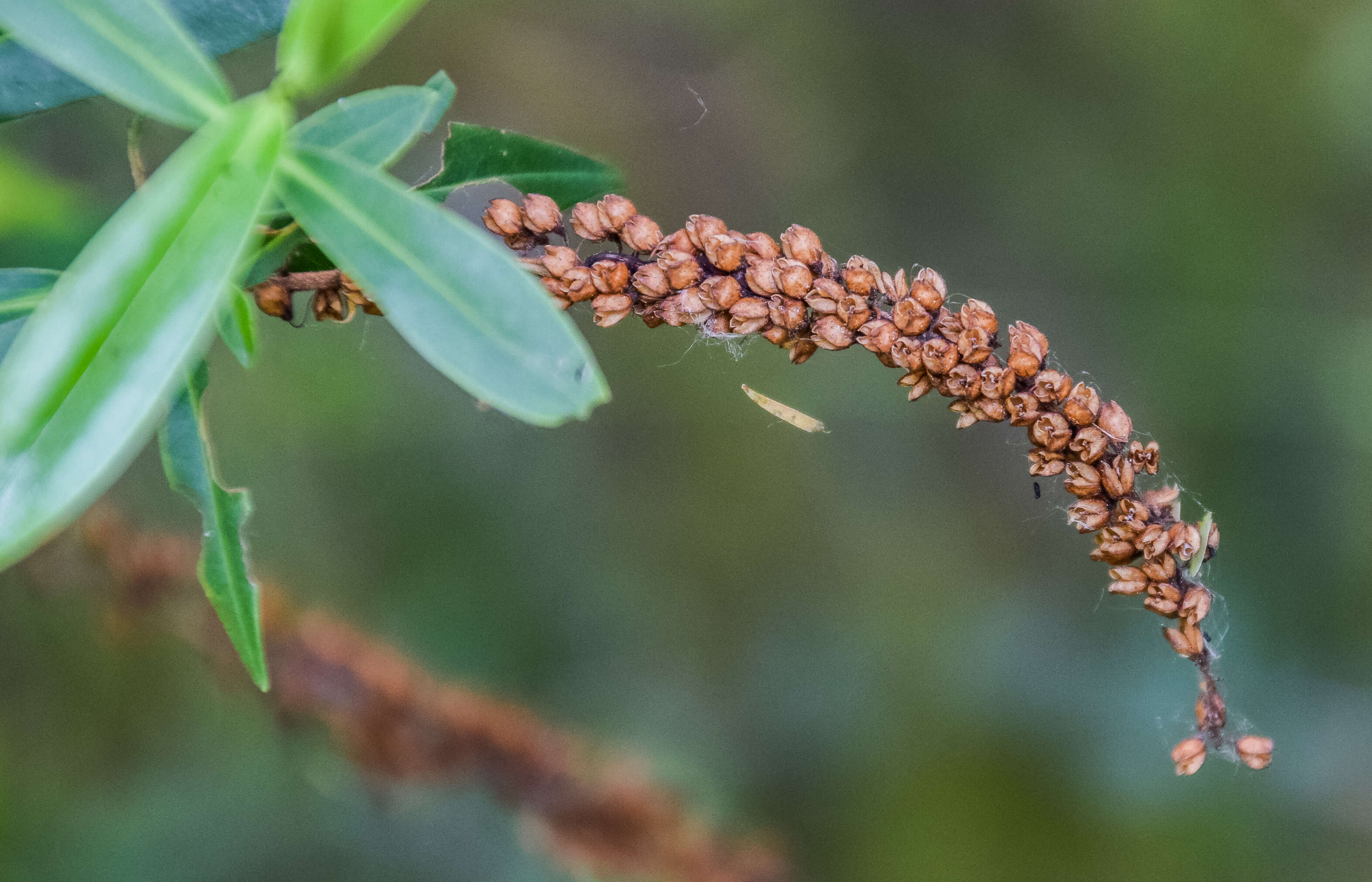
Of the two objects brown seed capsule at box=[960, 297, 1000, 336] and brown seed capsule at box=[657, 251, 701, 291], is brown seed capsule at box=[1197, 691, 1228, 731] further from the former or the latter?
brown seed capsule at box=[657, 251, 701, 291]

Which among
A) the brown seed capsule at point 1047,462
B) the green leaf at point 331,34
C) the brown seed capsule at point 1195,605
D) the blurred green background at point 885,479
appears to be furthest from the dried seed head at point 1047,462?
the blurred green background at point 885,479

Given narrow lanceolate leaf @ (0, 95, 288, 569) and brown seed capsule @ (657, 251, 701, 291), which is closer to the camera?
narrow lanceolate leaf @ (0, 95, 288, 569)

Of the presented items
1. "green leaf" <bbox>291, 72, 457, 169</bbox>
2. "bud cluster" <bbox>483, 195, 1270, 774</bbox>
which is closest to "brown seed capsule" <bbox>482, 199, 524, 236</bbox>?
"bud cluster" <bbox>483, 195, 1270, 774</bbox>

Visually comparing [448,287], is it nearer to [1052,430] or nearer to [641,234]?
[641,234]

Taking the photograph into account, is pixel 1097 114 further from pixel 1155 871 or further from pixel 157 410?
pixel 157 410

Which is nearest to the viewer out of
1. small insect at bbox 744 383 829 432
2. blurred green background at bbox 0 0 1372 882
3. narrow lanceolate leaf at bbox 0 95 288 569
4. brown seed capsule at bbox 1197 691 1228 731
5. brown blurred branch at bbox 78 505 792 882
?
narrow lanceolate leaf at bbox 0 95 288 569

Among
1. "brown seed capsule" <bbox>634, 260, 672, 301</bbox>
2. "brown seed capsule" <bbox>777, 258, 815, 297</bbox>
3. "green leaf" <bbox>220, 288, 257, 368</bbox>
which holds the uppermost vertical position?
"brown seed capsule" <bbox>777, 258, 815, 297</bbox>

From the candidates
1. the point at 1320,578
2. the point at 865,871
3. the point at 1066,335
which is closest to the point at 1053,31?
the point at 1066,335

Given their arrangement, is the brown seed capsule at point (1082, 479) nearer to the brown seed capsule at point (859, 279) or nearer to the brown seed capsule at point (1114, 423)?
the brown seed capsule at point (1114, 423)
